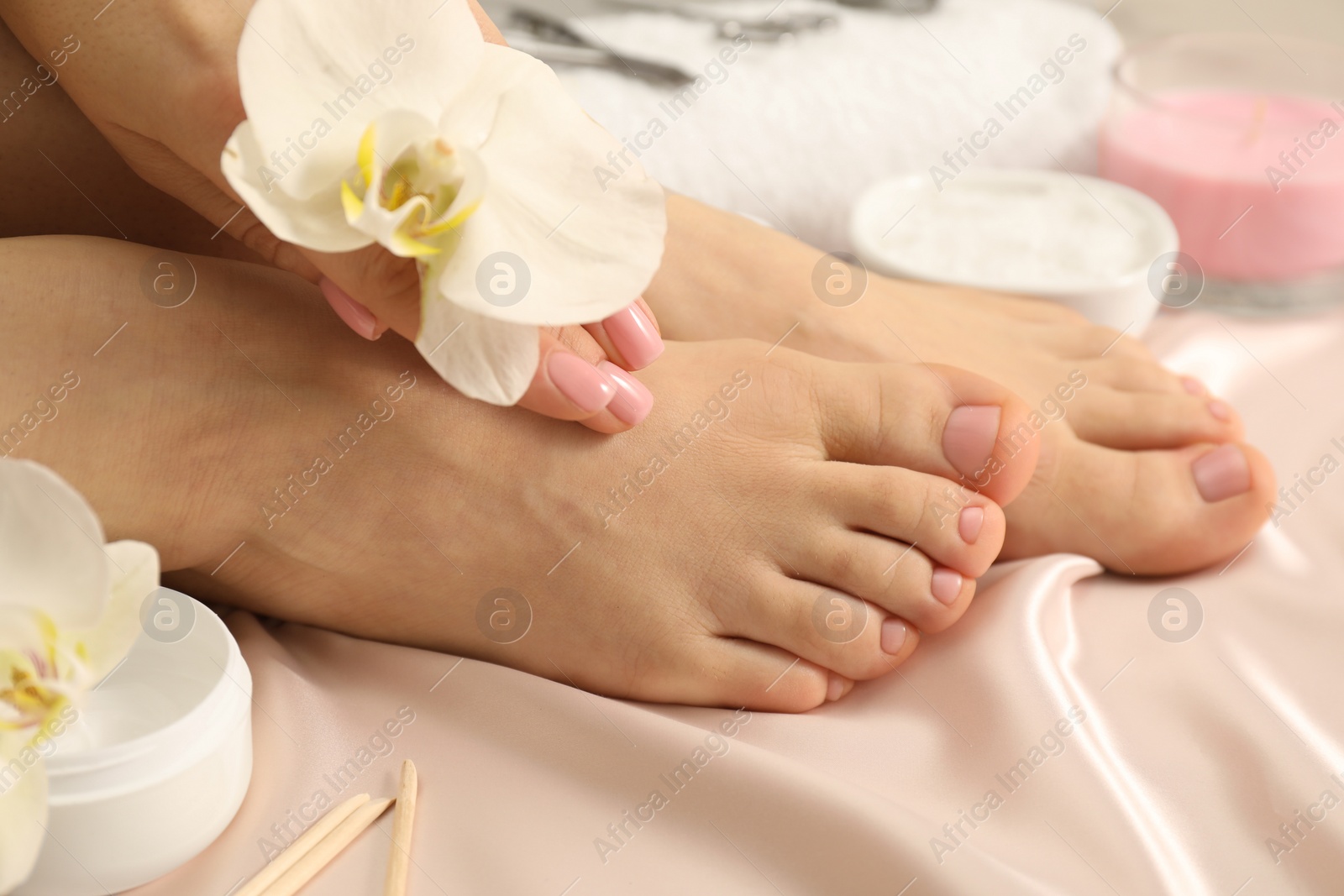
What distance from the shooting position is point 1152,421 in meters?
1.00

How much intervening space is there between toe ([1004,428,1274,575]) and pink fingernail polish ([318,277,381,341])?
0.53 metres

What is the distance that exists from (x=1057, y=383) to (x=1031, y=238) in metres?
0.26

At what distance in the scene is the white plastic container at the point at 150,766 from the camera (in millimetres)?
580

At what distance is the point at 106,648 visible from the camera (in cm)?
49

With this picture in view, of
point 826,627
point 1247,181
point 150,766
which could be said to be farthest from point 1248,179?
point 150,766

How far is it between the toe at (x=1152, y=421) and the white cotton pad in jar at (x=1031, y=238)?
17cm

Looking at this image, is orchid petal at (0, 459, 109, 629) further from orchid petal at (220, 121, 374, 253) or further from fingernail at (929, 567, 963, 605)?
fingernail at (929, 567, 963, 605)

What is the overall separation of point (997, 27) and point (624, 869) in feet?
4.51

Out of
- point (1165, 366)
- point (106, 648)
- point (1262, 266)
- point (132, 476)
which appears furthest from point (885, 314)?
point (106, 648)

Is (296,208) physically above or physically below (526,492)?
above

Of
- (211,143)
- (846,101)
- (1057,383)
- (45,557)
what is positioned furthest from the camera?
(846,101)

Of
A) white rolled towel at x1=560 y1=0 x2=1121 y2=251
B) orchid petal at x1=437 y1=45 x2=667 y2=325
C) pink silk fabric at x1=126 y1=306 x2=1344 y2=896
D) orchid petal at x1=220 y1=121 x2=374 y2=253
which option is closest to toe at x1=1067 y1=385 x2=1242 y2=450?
pink silk fabric at x1=126 y1=306 x2=1344 y2=896

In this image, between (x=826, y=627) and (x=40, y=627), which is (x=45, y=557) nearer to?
(x=40, y=627)

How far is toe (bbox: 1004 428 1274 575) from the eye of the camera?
902 millimetres
